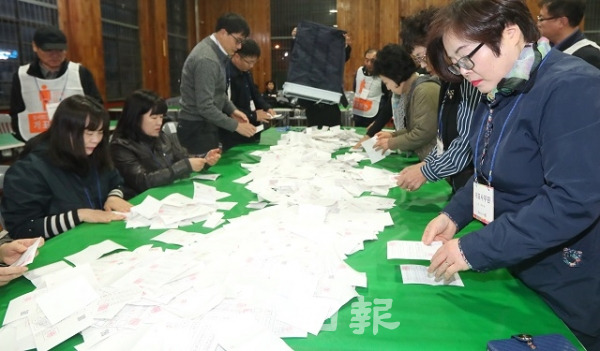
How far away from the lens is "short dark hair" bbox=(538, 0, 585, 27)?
2766mm

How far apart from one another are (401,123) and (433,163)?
117 centimetres

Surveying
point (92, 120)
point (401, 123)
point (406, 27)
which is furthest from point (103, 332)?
point (401, 123)

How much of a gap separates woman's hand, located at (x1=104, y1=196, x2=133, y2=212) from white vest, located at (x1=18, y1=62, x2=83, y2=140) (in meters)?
1.89

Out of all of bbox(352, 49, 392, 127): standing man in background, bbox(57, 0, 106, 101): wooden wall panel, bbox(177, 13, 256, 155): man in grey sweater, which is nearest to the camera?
bbox(177, 13, 256, 155): man in grey sweater

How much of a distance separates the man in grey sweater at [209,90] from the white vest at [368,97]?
7.45 ft

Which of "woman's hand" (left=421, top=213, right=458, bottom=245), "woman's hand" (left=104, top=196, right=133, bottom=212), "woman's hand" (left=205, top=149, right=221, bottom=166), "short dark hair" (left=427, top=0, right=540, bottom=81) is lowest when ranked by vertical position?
"woman's hand" (left=104, top=196, right=133, bottom=212)

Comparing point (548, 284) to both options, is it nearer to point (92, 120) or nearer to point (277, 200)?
point (277, 200)

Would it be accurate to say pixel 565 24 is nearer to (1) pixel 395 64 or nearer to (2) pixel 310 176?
(1) pixel 395 64

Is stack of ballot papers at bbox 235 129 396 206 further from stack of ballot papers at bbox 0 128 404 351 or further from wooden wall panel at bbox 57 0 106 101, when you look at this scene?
wooden wall panel at bbox 57 0 106 101

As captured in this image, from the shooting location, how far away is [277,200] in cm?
185

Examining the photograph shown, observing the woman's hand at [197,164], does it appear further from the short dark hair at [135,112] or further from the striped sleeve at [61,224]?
the striped sleeve at [61,224]

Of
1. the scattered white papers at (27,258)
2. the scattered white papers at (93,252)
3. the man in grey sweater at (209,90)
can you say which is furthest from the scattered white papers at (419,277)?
the man in grey sweater at (209,90)

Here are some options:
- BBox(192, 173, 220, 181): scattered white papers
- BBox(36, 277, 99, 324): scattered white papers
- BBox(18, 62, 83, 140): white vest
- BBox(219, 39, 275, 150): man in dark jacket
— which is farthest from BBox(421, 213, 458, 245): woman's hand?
BBox(18, 62, 83, 140): white vest

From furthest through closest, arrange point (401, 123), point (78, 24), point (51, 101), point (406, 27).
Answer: point (78, 24) < point (51, 101) < point (401, 123) < point (406, 27)
